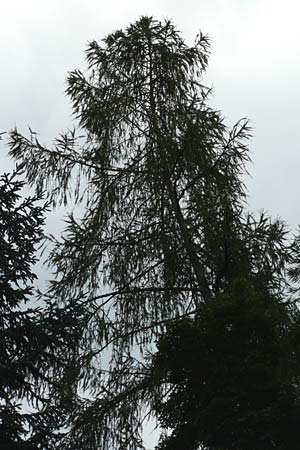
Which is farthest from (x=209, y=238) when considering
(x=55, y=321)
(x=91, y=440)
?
(x=91, y=440)

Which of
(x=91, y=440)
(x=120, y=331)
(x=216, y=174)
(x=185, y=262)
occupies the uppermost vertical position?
(x=216, y=174)

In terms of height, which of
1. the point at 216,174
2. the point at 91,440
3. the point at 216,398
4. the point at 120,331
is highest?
the point at 216,174

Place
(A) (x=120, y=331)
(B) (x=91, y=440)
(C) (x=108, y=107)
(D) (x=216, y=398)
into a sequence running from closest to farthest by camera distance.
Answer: (D) (x=216, y=398)
(B) (x=91, y=440)
(A) (x=120, y=331)
(C) (x=108, y=107)

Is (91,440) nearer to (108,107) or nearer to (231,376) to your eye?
(231,376)

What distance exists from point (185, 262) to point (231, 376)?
147 inches

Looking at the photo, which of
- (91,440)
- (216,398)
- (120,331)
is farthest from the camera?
(120,331)

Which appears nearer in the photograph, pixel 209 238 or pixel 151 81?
pixel 209 238

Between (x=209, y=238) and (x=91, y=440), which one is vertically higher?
(x=209, y=238)

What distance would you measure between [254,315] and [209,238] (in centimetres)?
329

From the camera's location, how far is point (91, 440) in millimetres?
12898

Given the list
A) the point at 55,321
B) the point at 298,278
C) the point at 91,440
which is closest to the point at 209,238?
the point at 298,278

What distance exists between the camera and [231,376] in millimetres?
10625

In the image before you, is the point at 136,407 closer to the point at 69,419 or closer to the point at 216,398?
the point at 69,419

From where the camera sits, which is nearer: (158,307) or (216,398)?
(216,398)
